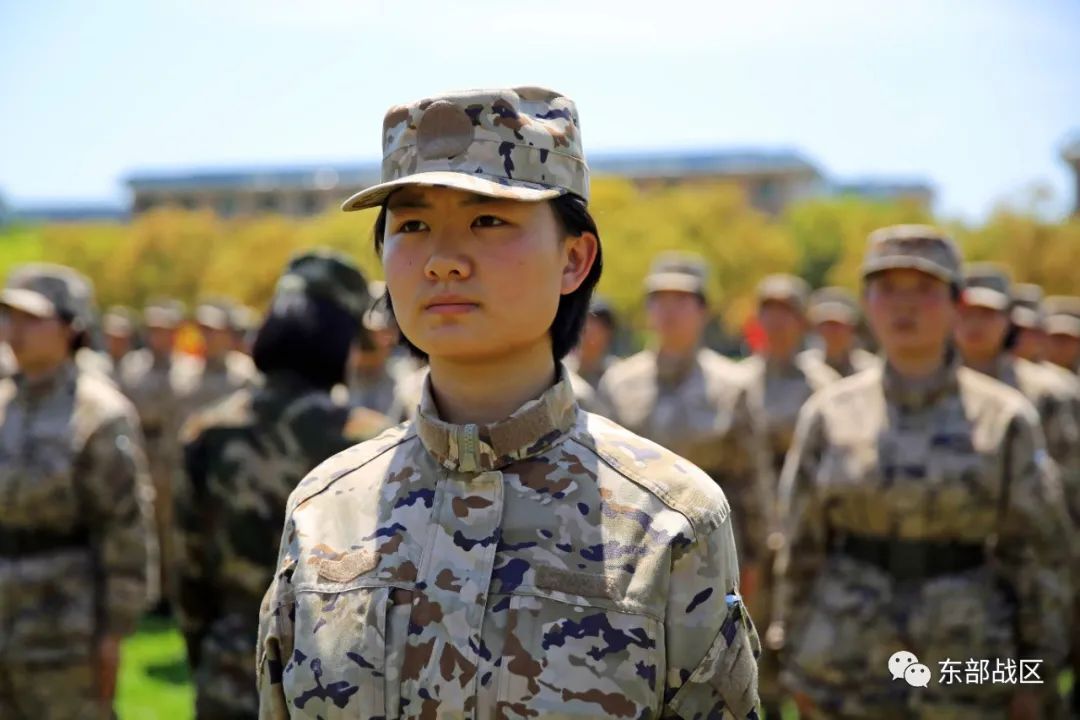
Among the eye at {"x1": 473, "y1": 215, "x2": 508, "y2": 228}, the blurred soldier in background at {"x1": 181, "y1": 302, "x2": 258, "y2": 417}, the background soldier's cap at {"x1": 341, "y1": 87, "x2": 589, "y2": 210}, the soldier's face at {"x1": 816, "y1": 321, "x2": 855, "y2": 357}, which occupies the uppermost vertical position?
the background soldier's cap at {"x1": 341, "y1": 87, "x2": 589, "y2": 210}

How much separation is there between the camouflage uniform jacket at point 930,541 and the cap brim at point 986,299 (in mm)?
2877

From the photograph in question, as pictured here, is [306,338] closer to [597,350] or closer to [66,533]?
[66,533]

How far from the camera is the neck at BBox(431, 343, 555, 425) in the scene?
238 cm

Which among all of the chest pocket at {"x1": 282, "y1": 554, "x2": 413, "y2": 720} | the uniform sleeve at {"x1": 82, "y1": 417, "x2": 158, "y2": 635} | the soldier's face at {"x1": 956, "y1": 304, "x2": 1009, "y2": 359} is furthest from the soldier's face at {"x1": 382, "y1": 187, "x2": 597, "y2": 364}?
the soldier's face at {"x1": 956, "y1": 304, "x2": 1009, "y2": 359}

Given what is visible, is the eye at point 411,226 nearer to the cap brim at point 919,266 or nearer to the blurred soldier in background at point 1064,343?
the cap brim at point 919,266

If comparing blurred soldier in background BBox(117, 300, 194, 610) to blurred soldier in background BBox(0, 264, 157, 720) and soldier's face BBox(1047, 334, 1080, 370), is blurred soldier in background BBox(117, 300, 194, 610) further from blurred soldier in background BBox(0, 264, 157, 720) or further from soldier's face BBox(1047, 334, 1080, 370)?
soldier's face BBox(1047, 334, 1080, 370)

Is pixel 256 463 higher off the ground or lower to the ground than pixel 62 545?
higher

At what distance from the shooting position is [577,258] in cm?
248

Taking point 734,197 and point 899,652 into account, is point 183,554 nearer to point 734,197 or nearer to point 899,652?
point 899,652

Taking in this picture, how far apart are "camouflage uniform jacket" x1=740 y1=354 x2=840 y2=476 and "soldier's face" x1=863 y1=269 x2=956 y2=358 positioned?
469 cm

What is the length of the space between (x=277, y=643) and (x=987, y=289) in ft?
21.7

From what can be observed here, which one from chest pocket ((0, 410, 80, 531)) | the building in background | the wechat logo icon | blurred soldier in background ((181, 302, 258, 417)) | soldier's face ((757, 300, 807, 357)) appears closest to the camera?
the wechat logo icon

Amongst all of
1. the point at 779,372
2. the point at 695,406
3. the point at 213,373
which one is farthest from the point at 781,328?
the point at 213,373

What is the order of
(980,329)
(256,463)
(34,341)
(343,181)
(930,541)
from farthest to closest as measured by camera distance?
(343,181) → (980,329) → (34,341) → (930,541) → (256,463)
